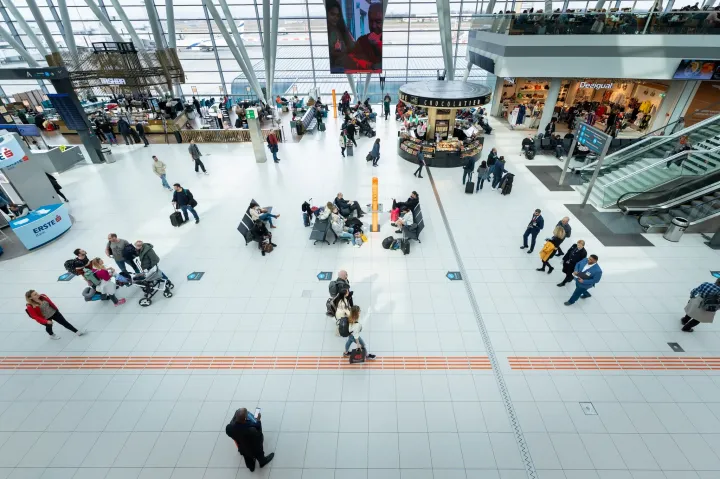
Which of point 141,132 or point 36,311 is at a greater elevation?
point 141,132

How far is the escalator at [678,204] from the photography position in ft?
31.9

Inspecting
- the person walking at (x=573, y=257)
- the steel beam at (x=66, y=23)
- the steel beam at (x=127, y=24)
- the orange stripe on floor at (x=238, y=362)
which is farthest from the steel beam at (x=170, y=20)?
the person walking at (x=573, y=257)

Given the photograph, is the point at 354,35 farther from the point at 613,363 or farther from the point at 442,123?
the point at 613,363

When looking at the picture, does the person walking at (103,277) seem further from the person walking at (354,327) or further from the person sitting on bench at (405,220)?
the person sitting on bench at (405,220)

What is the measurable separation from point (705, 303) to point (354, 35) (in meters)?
14.8

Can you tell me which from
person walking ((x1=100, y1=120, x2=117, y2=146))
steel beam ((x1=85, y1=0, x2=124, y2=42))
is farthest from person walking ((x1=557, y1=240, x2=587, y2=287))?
steel beam ((x1=85, y1=0, x2=124, y2=42))

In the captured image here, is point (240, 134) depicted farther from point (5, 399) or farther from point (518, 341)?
point (518, 341)

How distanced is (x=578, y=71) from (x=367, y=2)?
10820mm

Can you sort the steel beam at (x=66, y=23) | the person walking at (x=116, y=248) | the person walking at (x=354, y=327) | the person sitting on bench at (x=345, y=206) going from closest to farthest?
the person walking at (x=354, y=327) < the person walking at (x=116, y=248) < the person sitting on bench at (x=345, y=206) < the steel beam at (x=66, y=23)

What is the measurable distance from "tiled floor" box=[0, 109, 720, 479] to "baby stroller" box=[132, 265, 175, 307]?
21 cm

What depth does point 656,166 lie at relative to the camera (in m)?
11.4

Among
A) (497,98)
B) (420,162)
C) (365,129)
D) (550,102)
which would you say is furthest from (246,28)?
(550,102)

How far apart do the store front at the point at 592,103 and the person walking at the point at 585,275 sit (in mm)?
14334

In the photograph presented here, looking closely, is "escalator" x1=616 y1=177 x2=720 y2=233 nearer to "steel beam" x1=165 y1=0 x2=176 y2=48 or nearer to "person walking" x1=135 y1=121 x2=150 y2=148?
"person walking" x1=135 y1=121 x2=150 y2=148
